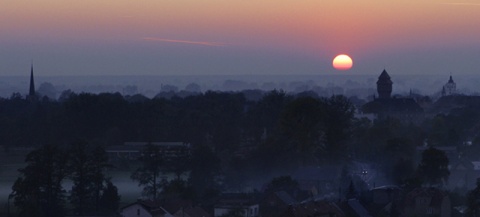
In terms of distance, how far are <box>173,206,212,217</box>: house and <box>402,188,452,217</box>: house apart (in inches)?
243

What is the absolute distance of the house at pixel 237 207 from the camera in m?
34.0

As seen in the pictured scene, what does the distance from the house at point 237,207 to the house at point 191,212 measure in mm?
336

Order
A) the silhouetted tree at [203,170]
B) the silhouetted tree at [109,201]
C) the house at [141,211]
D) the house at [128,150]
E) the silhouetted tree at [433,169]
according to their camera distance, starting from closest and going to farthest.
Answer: the house at [141,211], the silhouetted tree at [109,201], the silhouetted tree at [433,169], the silhouetted tree at [203,170], the house at [128,150]

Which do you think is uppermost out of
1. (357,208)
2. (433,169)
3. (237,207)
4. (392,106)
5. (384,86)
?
(384,86)

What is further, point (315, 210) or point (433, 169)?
point (433, 169)

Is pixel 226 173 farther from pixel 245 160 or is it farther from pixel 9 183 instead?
pixel 9 183

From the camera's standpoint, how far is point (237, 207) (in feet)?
113

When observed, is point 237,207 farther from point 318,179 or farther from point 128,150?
point 128,150

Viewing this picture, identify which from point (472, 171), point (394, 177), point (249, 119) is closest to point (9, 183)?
point (394, 177)

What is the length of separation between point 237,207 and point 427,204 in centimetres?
612

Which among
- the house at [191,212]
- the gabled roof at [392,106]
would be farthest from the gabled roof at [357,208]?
the gabled roof at [392,106]

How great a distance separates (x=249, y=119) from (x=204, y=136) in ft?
9.62

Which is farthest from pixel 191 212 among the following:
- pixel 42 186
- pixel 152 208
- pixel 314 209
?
pixel 42 186

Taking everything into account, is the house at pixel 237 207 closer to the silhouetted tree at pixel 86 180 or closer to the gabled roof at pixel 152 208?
the gabled roof at pixel 152 208
